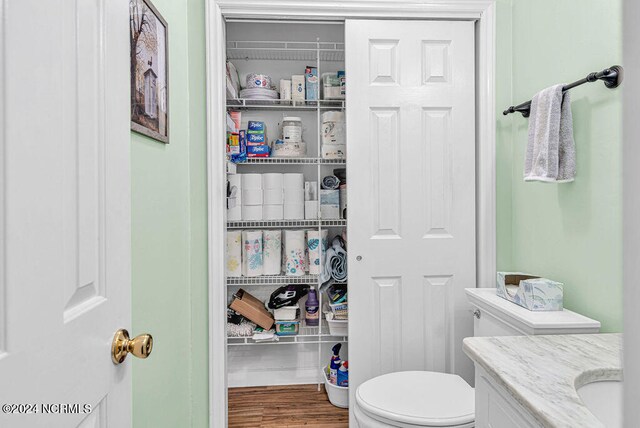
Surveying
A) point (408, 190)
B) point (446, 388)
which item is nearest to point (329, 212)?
point (408, 190)

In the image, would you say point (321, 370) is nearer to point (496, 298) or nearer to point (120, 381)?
point (496, 298)

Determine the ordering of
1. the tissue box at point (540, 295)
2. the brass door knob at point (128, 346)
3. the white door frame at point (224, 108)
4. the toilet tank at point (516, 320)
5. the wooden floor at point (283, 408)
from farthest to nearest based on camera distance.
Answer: the wooden floor at point (283, 408)
the white door frame at point (224, 108)
the tissue box at point (540, 295)
the toilet tank at point (516, 320)
the brass door knob at point (128, 346)

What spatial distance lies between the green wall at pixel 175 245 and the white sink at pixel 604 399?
3.78 feet

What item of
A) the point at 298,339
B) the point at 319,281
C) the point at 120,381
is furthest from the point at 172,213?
the point at 298,339

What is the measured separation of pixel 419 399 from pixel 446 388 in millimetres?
162

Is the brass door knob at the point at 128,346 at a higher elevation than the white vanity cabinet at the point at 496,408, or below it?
higher

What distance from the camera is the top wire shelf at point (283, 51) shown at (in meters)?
2.42

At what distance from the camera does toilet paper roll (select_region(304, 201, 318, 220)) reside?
235 centimetres

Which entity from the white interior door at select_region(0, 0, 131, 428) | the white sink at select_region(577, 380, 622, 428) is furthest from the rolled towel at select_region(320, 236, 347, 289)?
the white interior door at select_region(0, 0, 131, 428)

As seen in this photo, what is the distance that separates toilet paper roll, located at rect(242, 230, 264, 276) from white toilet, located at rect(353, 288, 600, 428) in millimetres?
1014

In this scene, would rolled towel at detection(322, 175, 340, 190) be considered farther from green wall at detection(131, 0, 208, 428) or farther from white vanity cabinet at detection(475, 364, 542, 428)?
white vanity cabinet at detection(475, 364, 542, 428)

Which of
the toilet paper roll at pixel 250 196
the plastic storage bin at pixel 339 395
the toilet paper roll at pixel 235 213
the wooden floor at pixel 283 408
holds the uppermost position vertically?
the toilet paper roll at pixel 250 196

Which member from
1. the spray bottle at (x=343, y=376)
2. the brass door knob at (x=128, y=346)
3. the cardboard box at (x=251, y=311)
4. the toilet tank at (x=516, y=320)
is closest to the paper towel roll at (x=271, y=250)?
the cardboard box at (x=251, y=311)

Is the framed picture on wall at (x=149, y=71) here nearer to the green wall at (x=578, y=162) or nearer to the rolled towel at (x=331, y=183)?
the rolled towel at (x=331, y=183)
